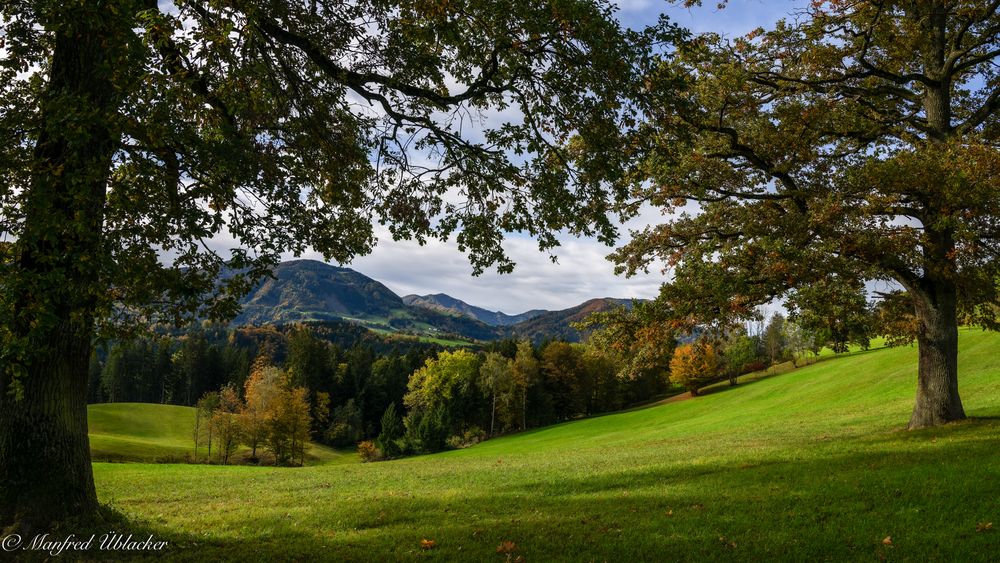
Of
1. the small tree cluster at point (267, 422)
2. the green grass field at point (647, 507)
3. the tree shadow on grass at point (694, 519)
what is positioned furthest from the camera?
the small tree cluster at point (267, 422)

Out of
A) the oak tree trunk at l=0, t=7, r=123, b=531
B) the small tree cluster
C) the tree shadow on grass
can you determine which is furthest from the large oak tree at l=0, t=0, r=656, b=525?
the small tree cluster

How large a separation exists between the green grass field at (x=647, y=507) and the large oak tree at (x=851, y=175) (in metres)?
4.25

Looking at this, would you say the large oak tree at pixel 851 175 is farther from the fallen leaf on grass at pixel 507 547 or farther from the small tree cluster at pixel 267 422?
the small tree cluster at pixel 267 422

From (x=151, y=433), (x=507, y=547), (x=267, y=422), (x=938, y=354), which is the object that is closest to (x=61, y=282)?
(x=507, y=547)

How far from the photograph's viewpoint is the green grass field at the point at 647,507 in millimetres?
7523

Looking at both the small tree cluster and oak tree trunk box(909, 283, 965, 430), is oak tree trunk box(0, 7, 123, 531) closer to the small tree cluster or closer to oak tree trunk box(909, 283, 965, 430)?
oak tree trunk box(909, 283, 965, 430)

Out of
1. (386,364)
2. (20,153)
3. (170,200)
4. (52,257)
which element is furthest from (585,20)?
(386,364)

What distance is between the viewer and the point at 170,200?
25.3 feet

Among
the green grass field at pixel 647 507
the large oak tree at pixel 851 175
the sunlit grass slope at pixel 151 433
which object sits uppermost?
the large oak tree at pixel 851 175

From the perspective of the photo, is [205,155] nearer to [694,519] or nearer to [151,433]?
[694,519]

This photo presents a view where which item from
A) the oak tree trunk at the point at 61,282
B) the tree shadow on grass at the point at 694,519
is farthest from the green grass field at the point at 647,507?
the oak tree trunk at the point at 61,282

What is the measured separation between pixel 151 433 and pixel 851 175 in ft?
248

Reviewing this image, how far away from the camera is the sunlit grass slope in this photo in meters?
50.3

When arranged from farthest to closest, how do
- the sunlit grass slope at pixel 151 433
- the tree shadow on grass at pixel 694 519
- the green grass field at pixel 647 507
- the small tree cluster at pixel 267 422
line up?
the small tree cluster at pixel 267 422 < the sunlit grass slope at pixel 151 433 < the green grass field at pixel 647 507 < the tree shadow on grass at pixel 694 519
